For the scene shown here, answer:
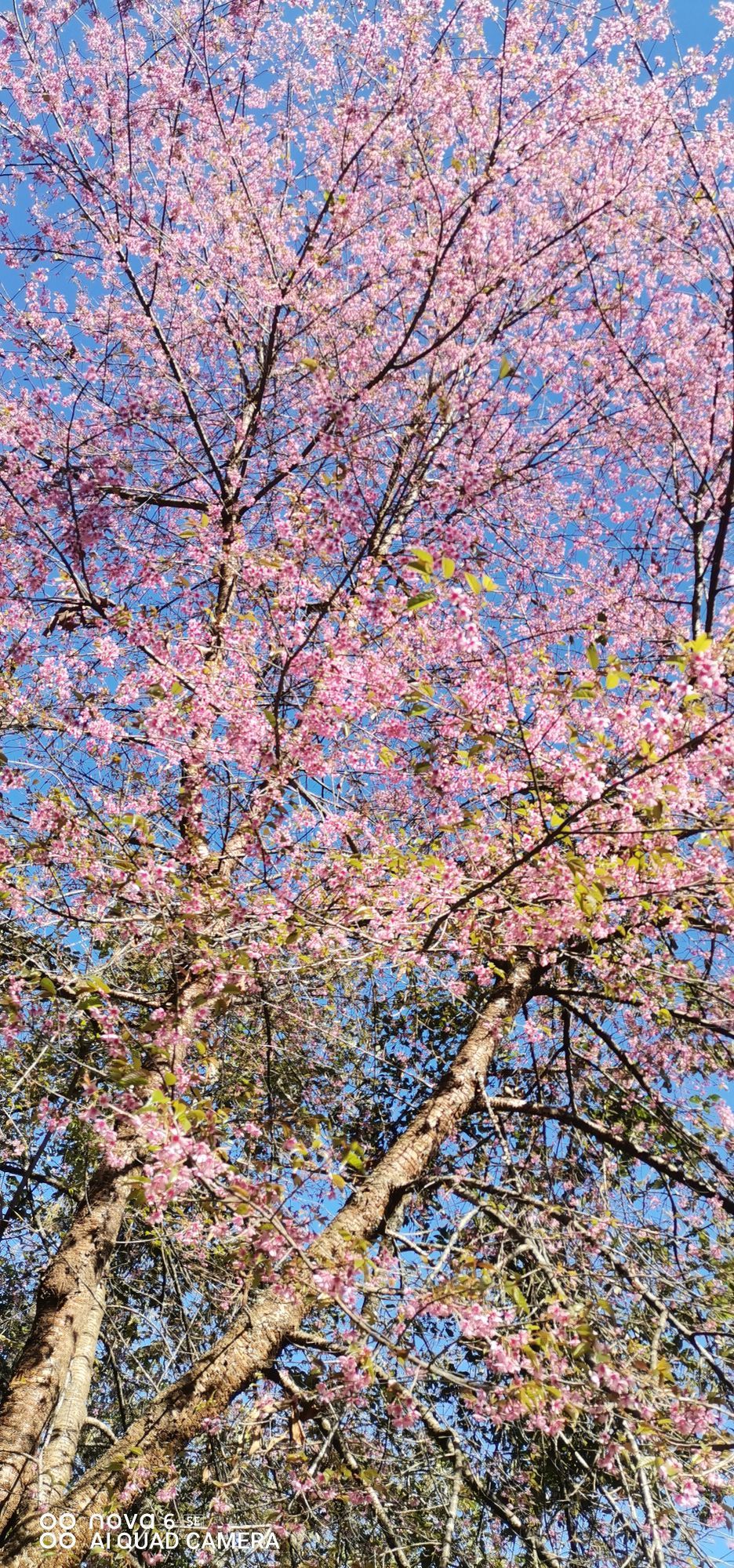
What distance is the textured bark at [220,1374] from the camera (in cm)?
363

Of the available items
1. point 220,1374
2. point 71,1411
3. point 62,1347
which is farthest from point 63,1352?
point 220,1374

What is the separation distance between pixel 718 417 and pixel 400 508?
2681mm

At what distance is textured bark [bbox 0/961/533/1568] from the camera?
363cm

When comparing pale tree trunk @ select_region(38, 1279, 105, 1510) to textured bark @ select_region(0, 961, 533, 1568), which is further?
pale tree trunk @ select_region(38, 1279, 105, 1510)

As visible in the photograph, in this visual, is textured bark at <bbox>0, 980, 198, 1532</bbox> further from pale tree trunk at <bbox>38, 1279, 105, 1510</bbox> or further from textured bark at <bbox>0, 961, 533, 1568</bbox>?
textured bark at <bbox>0, 961, 533, 1568</bbox>

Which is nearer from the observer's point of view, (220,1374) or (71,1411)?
(220,1374)

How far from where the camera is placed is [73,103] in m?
6.44

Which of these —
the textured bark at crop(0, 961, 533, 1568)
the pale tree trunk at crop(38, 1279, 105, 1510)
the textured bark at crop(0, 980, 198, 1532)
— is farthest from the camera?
the pale tree trunk at crop(38, 1279, 105, 1510)

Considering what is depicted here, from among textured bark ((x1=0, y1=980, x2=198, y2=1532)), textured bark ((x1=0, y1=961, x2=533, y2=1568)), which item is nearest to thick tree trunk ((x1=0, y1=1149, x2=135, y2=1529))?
textured bark ((x1=0, y1=980, x2=198, y2=1532))

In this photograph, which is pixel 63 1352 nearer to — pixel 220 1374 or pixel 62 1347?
pixel 62 1347

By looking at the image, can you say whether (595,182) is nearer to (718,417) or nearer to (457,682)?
(718,417)

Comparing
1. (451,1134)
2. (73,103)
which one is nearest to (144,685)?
(451,1134)

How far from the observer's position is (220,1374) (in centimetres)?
392

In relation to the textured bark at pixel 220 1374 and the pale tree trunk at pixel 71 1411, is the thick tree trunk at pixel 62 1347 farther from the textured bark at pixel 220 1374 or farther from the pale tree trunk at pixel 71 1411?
the textured bark at pixel 220 1374
